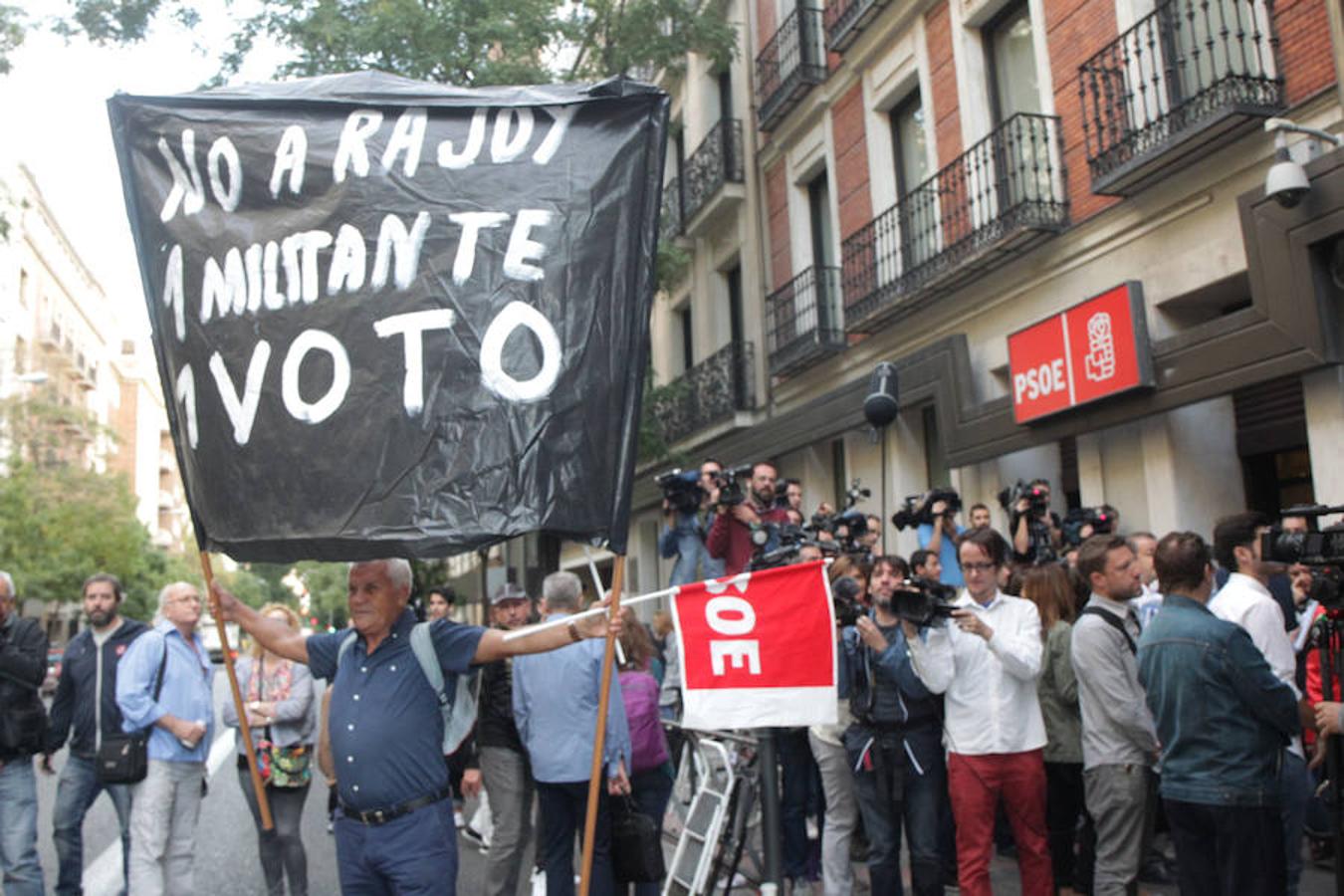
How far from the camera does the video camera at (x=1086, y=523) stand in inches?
323

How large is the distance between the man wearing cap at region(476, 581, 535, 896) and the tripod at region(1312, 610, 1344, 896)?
12.3 ft

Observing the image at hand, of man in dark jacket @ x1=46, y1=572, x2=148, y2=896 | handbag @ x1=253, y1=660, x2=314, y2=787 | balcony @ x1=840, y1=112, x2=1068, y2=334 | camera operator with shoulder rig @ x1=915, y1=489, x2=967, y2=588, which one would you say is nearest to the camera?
man in dark jacket @ x1=46, y1=572, x2=148, y2=896

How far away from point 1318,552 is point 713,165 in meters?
15.8

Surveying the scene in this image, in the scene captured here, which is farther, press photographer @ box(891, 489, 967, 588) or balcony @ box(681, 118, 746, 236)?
balcony @ box(681, 118, 746, 236)

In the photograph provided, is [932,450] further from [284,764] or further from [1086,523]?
[284,764]

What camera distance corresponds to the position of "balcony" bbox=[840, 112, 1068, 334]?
11.3 m

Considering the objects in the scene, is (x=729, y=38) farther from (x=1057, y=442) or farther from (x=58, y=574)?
(x=58, y=574)

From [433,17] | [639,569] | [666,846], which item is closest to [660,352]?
[639,569]

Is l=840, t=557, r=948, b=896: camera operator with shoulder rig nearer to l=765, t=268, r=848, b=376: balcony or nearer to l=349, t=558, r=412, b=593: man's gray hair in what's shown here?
l=349, t=558, r=412, b=593: man's gray hair

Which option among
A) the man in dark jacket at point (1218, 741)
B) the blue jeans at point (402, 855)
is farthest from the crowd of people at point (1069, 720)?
the blue jeans at point (402, 855)

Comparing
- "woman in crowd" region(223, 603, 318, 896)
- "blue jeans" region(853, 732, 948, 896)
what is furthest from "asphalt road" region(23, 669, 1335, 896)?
"blue jeans" region(853, 732, 948, 896)

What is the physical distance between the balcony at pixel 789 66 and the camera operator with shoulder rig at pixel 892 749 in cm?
1169

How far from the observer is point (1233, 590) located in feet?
18.8

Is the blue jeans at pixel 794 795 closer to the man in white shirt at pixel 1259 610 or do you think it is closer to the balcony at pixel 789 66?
the man in white shirt at pixel 1259 610
